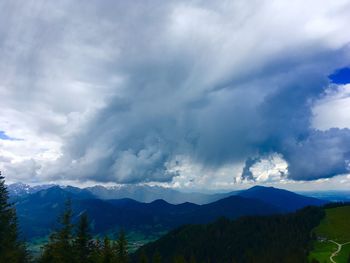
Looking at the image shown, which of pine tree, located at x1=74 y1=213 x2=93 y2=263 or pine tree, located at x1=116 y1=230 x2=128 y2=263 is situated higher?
pine tree, located at x1=74 y1=213 x2=93 y2=263

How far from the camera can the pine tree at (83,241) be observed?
170 feet

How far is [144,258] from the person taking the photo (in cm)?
8838

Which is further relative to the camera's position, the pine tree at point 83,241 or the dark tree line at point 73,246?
the pine tree at point 83,241

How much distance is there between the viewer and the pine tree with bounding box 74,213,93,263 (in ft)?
170

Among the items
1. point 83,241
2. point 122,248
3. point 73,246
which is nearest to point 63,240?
point 73,246

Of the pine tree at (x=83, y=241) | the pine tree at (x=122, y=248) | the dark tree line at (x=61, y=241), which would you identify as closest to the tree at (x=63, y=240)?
the dark tree line at (x=61, y=241)

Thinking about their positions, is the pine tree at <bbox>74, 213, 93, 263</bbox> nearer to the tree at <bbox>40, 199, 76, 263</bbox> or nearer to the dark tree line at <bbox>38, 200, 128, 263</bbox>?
the dark tree line at <bbox>38, 200, 128, 263</bbox>

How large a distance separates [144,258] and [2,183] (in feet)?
159

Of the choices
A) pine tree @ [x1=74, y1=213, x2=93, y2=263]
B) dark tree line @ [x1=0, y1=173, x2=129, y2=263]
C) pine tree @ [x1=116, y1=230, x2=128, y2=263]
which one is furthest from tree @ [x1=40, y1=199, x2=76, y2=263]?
pine tree @ [x1=116, y1=230, x2=128, y2=263]

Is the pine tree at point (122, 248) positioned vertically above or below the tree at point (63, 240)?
below

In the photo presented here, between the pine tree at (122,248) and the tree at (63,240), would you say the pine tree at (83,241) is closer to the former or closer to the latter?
the tree at (63,240)

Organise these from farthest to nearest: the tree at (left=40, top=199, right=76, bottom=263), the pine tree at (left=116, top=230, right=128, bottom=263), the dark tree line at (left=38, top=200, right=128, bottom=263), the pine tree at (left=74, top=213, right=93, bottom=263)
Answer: the pine tree at (left=116, top=230, right=128, bottom=263), the pine tree at (left=74, top=213, right=93, bottom=263), the dark tree line at (left=38, top=200, right=128, bottom=263), the tree at (left=40, top=199, right=76, bottom=263)

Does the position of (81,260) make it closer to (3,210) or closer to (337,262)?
(3,210)

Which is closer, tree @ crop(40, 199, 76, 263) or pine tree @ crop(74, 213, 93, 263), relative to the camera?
tree @ crop(40, 199, 76, 263)
